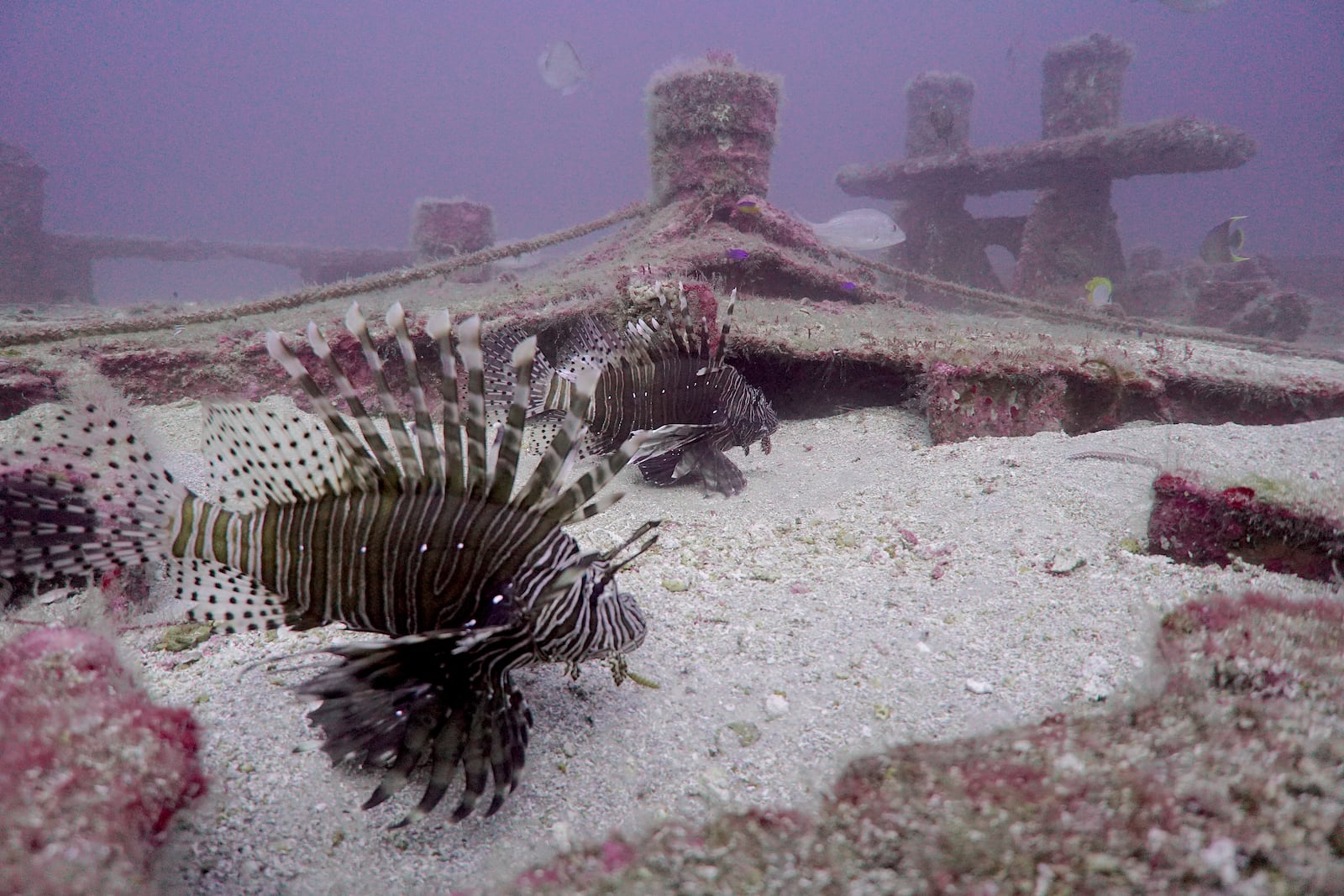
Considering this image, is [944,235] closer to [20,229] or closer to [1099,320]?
[1099,320]

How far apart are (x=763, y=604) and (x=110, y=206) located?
147 meters

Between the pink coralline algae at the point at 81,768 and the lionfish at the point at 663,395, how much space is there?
3112mm

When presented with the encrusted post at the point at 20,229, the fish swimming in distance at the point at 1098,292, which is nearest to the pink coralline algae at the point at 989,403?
the fish swimming in distance at the point at 1098,292

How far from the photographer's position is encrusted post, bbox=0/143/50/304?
707 inches

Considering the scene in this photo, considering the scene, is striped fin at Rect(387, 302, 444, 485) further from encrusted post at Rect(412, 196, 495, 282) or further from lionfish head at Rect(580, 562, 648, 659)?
encrusted post at Rect(412, 196, 495, 282)

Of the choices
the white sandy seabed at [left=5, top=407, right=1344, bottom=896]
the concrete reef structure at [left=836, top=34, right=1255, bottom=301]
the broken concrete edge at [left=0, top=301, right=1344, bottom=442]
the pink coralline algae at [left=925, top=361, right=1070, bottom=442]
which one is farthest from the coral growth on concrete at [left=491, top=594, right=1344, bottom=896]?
the concrete reef structure at [left=836, top=34, right=1255, bottom=301]

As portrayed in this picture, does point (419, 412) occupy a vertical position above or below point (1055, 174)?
below

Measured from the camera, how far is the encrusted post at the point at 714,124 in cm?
823

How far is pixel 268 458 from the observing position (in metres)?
1.99

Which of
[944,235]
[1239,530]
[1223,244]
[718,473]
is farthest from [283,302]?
[944,235]

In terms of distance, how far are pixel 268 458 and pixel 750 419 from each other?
130 inches

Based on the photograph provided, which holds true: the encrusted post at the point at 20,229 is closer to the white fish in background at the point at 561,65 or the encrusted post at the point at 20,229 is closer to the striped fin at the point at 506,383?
the white fish in background at the point at 561,65

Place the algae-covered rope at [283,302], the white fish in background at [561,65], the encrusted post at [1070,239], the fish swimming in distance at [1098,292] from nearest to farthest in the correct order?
the algae-covered rope at [283,302] → the fish swimming in distance at [1098,292] → the encrusted post at [1070,239] → the white fish in background at [561,65]

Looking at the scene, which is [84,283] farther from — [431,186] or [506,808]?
[431,186]
